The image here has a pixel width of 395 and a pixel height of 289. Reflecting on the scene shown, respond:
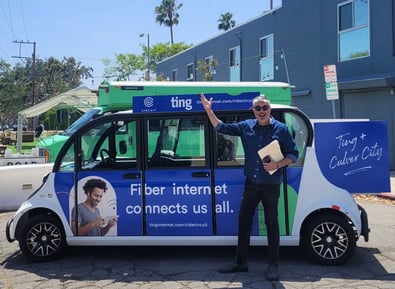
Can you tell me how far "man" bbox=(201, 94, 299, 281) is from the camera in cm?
496

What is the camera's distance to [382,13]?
551 inches

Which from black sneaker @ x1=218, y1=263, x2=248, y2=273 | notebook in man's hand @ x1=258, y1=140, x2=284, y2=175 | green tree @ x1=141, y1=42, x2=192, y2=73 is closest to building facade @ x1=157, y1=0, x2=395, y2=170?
notebook in man's hand @ x1=258, y1=140, x2=284, y2=175

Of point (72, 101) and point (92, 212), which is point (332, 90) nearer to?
point (92, 212)

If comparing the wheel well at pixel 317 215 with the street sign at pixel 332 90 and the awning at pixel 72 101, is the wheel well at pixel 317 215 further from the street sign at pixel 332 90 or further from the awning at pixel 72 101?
the awning at pixel 72 101

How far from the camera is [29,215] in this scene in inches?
227

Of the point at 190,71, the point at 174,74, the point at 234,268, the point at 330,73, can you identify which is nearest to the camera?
the point at 234,268

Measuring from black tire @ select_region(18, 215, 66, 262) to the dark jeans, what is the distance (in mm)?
2200

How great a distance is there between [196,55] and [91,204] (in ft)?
82.6

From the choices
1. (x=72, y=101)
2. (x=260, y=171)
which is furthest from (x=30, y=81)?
(x=260, y=171)

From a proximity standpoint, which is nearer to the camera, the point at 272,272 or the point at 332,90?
the point at 272,272

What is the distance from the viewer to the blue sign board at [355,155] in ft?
17.9

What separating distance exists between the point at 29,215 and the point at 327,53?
13380 millimetres

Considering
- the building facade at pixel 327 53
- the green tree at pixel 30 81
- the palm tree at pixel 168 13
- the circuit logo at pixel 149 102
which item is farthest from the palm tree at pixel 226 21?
the circuit logo at pixel 149 102

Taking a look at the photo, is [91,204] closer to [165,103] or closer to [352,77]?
[165,103]
